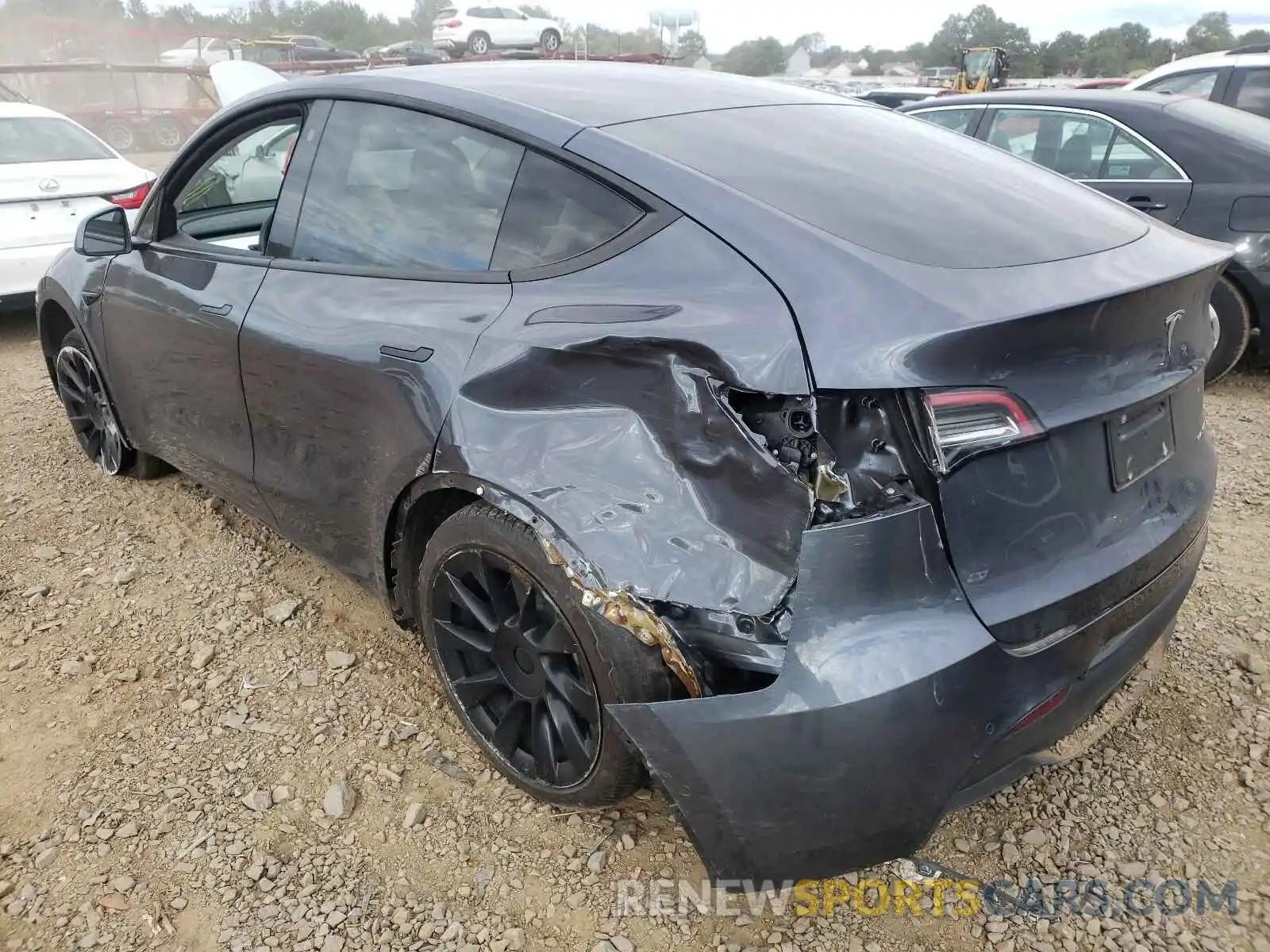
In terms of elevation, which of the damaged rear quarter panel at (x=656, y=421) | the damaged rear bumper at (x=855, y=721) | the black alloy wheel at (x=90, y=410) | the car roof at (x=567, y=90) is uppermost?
the car roof at (x=567, y=90)

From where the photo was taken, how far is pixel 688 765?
157cm

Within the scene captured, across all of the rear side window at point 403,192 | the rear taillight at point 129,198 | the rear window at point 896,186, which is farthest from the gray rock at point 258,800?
the rear taillight at point 129,198

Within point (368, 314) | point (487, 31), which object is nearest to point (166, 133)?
point (487, 31)

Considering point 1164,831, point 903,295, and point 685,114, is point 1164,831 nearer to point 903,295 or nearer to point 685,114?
point 903,295

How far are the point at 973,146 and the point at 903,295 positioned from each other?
1.05 m

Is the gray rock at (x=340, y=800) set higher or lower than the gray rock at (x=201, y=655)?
higher

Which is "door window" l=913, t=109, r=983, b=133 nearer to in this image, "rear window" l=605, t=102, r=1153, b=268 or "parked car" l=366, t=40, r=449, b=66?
"rear window" l=605, t=102, r=1153, b=268

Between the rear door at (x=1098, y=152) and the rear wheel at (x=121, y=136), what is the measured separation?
20119 millimetres

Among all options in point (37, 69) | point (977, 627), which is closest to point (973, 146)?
point (977, 627)

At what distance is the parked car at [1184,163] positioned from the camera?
463cm

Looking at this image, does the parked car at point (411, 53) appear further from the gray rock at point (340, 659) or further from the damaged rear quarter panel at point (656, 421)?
the damaged rear quarter panel at point (656, 421)

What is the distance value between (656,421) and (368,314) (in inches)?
37.5

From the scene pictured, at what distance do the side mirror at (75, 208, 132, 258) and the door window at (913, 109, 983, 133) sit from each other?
4.78 m

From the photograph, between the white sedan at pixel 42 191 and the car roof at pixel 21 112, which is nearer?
the white sedan at pixel 42 191
